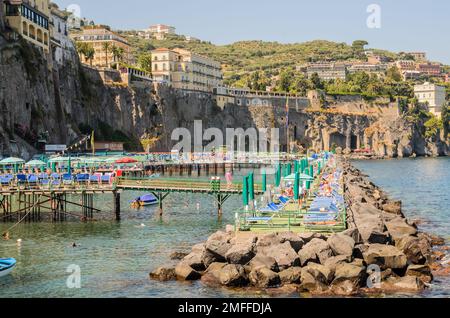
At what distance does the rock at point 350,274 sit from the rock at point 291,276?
68.9 inches

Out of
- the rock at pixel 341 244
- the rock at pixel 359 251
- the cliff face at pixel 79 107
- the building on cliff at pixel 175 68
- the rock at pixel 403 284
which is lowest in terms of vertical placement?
the rock at pixel 403 284

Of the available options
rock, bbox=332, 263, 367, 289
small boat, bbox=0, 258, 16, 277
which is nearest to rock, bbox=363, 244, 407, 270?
rock, bbox=332, 263, 367, 289

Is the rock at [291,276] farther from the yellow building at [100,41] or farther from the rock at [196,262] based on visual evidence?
the yellow building at [100,41]

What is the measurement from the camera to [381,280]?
34.3 meters

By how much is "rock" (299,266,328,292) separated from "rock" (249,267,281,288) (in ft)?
4.21

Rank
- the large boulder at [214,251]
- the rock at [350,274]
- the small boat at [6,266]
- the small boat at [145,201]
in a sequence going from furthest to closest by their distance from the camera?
the small boat at [145,201] < the small boat at [6,266] < the large boulder at [214,251] < the rock at [350,274]

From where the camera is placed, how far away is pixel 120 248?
4641 cm

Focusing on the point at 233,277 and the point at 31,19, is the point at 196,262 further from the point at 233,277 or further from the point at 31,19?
the point at 31,19

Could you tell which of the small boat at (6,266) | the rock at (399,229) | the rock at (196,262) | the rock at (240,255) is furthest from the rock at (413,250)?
the small boat at (6,266)

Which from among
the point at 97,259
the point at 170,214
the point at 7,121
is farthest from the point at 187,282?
the point at 7,121

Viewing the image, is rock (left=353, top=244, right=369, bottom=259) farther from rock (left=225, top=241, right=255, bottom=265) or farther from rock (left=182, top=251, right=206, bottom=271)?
rock (left=182, top=251, right=206, bottom=271)

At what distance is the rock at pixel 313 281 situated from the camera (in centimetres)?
3312

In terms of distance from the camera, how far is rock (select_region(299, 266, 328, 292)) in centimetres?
3312

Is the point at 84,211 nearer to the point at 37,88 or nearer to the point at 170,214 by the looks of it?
the point at 170,214
